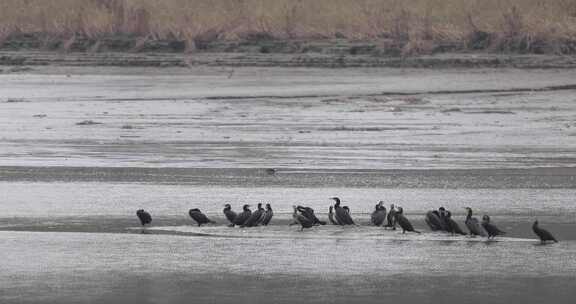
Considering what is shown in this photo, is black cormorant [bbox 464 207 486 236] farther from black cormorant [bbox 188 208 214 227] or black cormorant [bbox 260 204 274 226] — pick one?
black cormorant [bbox 188 208 214 227]

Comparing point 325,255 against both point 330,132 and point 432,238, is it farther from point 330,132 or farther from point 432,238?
point 330,132

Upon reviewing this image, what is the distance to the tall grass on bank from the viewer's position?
140 feet

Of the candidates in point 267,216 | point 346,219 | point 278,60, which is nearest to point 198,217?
point 267,216

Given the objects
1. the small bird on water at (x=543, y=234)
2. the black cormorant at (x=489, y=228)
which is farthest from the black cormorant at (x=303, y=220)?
the small bird on water at (x=543, y=234)

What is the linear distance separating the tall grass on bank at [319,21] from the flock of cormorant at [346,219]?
2747 centimetres

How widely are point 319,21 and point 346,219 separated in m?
34.0

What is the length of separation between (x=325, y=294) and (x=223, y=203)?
492 centimetres

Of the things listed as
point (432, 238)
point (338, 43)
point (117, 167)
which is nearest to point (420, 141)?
point (117, 167)

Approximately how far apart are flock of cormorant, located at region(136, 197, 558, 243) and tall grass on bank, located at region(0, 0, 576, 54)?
27474 millimetres

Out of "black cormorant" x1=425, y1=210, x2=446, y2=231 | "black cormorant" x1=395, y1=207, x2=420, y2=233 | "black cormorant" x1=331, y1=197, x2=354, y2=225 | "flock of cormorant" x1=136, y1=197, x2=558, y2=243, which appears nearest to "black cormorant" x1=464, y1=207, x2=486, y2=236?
"flock of cormorant" x1=136, y1=197, x2=558, y2=243

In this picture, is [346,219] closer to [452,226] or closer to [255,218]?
[255,218]

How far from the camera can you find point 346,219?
14.0 meters

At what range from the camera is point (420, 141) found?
21.4m

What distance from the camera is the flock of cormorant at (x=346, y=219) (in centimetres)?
1356
